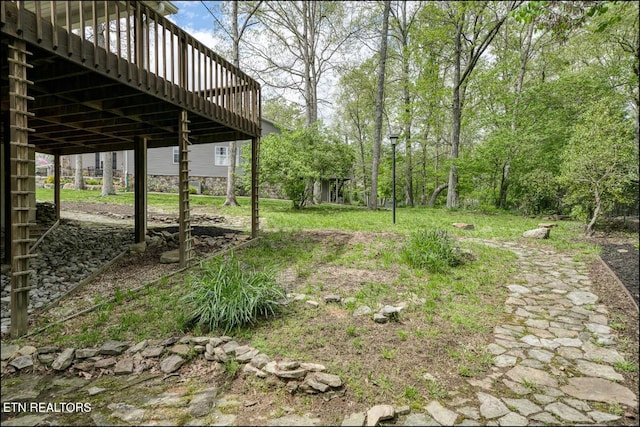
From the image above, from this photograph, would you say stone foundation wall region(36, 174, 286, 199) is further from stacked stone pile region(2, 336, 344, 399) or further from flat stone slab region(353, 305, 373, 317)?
stacked stone pile region(2, 336, 344, 399)

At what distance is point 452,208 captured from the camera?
1414cm

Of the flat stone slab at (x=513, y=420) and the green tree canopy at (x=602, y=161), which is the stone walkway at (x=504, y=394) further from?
the green tree canopy at (x=602, y=161)

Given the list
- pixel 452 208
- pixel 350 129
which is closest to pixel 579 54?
pixel 452 208

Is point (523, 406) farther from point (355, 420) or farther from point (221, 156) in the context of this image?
point (221, 156)

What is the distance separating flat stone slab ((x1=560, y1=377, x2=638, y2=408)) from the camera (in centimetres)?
221

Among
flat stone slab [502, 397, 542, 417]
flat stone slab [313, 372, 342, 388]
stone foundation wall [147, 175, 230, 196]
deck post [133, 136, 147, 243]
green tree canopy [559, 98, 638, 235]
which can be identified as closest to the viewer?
flat stone slab [502, 397, 542, 417]

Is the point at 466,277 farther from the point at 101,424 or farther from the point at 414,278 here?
the point at 101,424

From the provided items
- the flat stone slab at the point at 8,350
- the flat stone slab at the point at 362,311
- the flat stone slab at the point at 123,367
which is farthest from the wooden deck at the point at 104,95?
the flat stone slab at the point at 362,311

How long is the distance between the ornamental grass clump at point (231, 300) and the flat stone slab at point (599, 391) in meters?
2.54

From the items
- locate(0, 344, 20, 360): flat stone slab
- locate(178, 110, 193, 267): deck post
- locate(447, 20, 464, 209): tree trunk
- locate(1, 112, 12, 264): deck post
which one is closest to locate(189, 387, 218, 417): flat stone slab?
locate(0, 344, 20, 360): flat stone slab

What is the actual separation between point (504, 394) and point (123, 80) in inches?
184

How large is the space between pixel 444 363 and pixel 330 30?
58.8 ft

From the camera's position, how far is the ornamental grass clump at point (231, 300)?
3.32 metres

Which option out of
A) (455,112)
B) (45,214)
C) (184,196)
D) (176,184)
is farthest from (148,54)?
(176,184)
